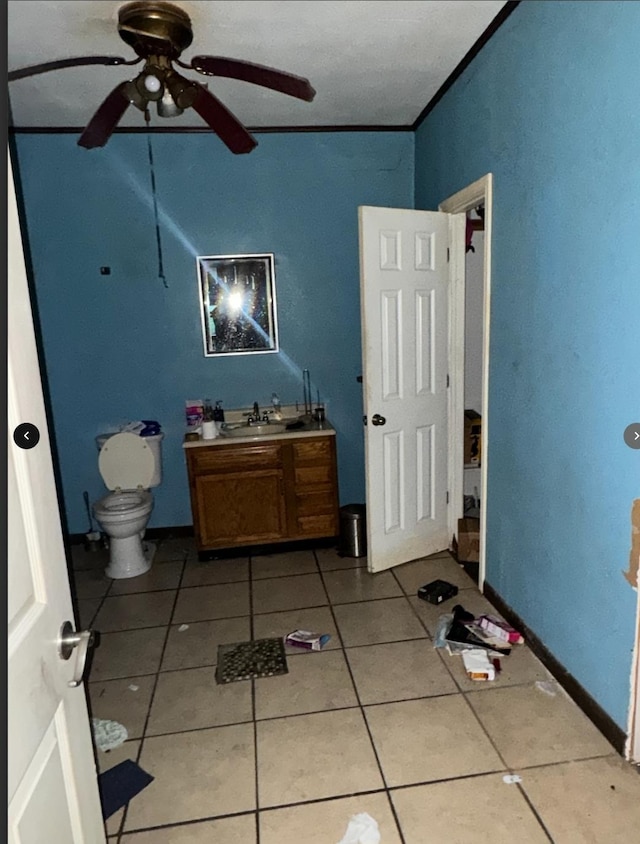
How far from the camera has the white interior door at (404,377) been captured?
290 cm

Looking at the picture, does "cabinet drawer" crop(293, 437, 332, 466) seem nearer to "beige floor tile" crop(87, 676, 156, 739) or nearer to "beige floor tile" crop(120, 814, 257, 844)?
"beige floor tile" crop(87, 676, 156, 739)

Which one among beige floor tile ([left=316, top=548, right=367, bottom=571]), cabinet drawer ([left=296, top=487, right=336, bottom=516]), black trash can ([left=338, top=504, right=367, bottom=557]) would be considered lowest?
beige floor tile ([left=316, top=548, right=367, bottom=571])

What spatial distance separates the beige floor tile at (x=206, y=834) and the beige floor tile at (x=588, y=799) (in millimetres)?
877

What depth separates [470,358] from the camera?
371cm

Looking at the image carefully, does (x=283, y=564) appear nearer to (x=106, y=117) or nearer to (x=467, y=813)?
(x=467, y=813)

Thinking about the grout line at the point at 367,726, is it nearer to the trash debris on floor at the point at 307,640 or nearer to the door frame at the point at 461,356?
the trash debris on floor at the point at 307,640

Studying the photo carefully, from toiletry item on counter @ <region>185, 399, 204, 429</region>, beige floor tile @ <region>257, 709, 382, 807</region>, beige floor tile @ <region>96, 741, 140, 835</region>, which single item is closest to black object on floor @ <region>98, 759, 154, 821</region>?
beige floor tile @ <region>96, 741, 140, 835</region>

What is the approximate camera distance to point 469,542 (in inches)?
127

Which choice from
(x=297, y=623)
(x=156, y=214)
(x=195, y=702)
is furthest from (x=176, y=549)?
(x=156, y=214)

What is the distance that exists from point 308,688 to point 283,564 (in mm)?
1182

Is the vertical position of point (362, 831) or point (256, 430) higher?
point (256, 430)

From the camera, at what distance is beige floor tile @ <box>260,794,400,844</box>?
1.62 metres

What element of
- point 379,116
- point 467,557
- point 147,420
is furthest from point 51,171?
point 467,557

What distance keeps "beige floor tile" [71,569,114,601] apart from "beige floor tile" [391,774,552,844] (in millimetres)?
2120
